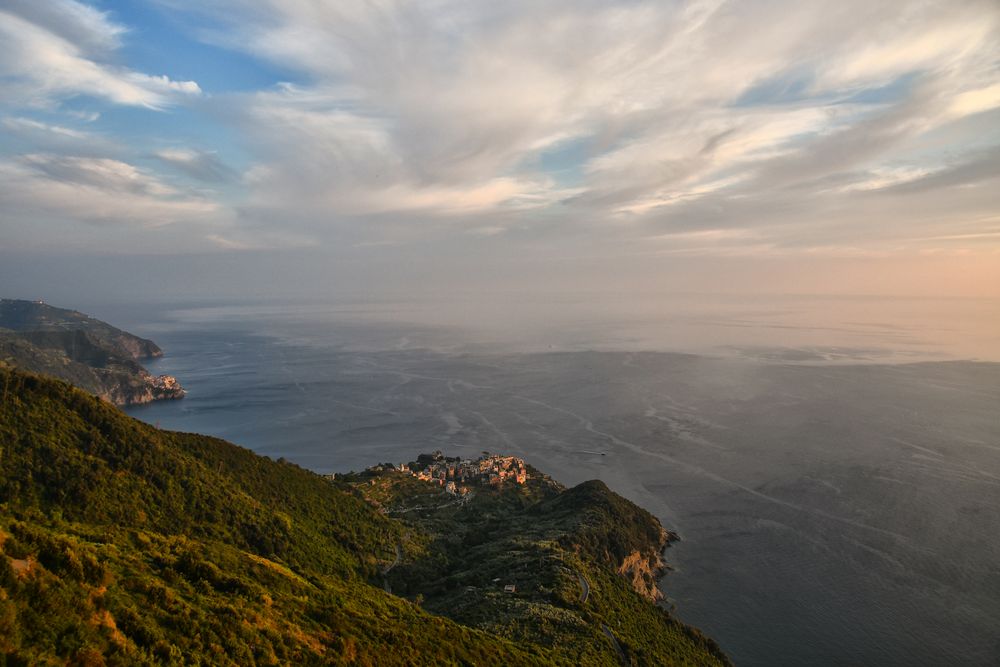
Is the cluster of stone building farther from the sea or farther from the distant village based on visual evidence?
the sea

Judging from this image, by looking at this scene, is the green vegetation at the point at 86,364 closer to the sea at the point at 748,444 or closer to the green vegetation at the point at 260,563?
the sea at the point at 748,444

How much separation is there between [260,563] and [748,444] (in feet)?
243

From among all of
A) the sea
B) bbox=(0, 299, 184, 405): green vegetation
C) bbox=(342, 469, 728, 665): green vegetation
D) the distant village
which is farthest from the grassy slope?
bbox=(0, 299, 184, 405): green vegetation

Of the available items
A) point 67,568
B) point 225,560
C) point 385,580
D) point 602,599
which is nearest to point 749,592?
point 602,599

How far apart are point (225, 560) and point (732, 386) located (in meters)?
114

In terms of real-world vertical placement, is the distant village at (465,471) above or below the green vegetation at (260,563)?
below

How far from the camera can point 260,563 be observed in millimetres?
21109

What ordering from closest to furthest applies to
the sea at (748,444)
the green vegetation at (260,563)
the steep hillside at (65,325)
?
the green vegetation at (260,563) → the sea at (748,444) → the steep hillside at (65,325)

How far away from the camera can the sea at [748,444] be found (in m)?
39.6

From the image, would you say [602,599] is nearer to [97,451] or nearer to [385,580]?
[385,580]

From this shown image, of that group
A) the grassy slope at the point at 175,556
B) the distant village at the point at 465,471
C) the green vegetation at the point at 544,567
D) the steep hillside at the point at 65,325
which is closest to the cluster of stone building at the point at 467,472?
the distant village at the point at 465,471

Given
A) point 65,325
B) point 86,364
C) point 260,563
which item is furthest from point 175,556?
point 65,325

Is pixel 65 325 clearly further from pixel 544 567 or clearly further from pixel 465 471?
pixel 544 567

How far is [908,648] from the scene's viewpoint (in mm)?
35188
